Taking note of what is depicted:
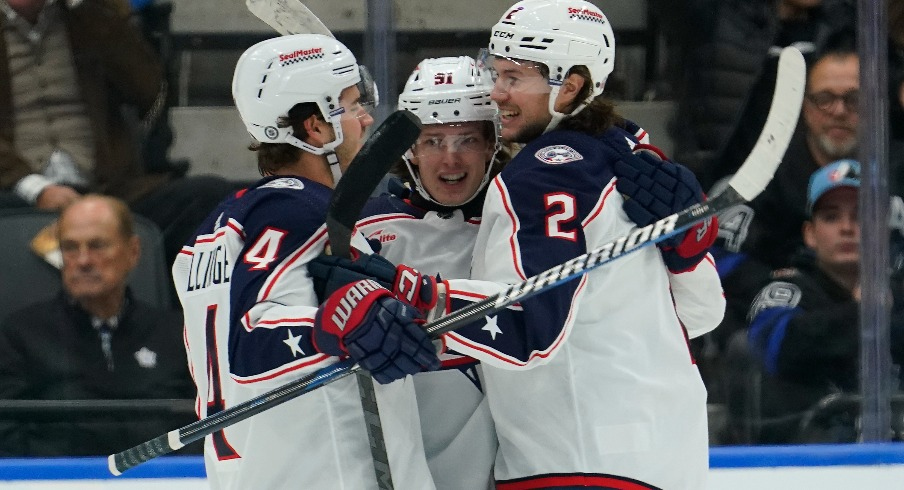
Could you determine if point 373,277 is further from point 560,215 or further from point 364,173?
point 560,215

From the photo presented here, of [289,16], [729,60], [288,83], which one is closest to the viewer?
[288,83]

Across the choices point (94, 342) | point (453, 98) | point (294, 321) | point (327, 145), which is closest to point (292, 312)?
point (294, 321)

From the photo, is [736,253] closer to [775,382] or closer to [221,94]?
[775,382]

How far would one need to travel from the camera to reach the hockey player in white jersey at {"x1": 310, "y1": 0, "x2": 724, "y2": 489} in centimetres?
196

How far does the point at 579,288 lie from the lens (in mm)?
1968

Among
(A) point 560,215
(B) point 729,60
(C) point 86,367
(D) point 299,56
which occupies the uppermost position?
(D) point 299,56

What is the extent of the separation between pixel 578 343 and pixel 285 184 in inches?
20.4

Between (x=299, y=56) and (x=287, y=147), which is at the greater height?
(x=299, y=56)

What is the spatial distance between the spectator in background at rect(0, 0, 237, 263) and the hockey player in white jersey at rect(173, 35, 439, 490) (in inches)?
60.6

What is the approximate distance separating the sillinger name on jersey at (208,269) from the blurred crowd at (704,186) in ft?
5.10

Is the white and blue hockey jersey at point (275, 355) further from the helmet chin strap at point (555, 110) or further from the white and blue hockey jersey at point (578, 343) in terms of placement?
the helmet chin strap at point (555, 110)

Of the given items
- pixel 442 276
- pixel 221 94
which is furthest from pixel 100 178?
pixel 442 276

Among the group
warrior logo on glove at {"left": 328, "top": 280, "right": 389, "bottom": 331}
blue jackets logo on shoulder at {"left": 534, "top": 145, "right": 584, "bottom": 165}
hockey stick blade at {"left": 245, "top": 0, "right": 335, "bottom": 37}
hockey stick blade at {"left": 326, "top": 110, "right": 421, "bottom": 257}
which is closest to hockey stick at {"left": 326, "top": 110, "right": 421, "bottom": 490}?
hockey stick blade at {"left": 326, "top": 110, "right": 421, "bottom": 257}

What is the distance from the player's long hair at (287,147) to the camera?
2.01 metres
